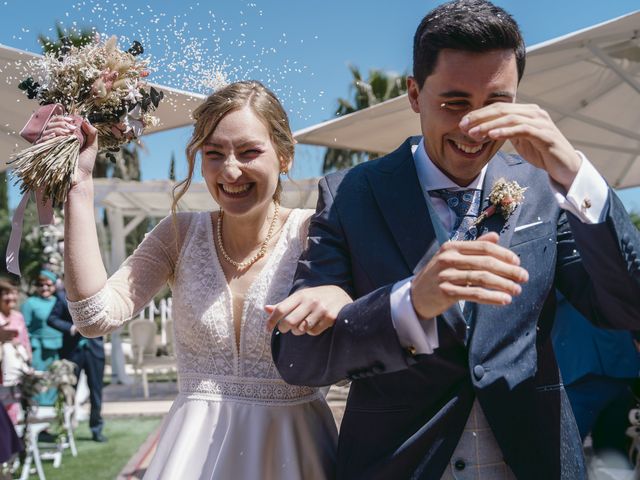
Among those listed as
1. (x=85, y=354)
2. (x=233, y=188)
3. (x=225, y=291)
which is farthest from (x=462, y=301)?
(x=85, y=354)

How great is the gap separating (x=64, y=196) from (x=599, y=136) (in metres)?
6.61

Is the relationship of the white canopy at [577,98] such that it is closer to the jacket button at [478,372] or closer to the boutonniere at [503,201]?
the boutonniere at [503,201]

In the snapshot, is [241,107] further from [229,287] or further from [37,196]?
[37,196]

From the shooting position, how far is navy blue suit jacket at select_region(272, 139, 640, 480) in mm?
1671

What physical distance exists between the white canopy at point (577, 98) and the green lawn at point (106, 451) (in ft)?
11.8

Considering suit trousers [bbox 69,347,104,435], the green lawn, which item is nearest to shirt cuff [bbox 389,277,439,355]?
the green lawn

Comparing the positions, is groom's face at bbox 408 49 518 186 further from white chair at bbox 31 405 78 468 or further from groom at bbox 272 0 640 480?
white chair at bbox 31 405 78 468

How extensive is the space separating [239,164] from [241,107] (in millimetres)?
241

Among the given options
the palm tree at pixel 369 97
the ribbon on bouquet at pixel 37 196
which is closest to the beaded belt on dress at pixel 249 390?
the ribbon on bouquet at pixel 37 196

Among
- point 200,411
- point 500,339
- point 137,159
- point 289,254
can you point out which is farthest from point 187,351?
point 137,159

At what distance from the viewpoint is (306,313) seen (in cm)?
158

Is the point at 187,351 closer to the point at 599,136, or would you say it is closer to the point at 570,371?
the point at 570,371

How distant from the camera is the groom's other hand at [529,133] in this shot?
1546 millimetres

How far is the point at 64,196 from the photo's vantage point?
2.26 metres
